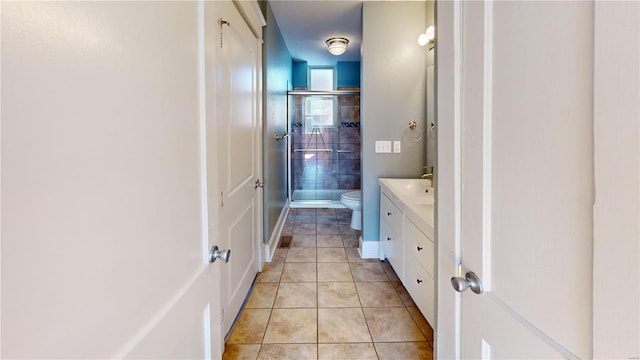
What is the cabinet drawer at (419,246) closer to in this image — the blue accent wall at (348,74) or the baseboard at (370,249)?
the baseboard at (370,249)

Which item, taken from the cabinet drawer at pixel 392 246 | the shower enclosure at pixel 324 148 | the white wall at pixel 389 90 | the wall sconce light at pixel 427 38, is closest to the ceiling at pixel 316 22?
the white wall at pixel 389 90

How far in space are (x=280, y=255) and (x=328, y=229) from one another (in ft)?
3.59

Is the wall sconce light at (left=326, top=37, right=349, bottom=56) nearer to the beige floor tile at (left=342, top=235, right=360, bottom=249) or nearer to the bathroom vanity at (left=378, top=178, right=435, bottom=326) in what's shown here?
the bathroom vanity at (left=378, top=178, right=435, bottom=326)

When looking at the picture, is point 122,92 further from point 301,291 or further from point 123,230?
point 301,291

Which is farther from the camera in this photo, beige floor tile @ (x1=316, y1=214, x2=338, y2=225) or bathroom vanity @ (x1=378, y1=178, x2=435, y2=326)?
beige floor tile @ (x1=316, y1=214, x2=338, y2=225)

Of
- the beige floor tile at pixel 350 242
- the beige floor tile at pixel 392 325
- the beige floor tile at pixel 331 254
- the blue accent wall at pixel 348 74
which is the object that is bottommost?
the beige floor tile at pixel 392 325

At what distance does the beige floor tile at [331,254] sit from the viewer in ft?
10.8

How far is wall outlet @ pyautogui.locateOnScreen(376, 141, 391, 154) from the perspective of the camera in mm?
3264

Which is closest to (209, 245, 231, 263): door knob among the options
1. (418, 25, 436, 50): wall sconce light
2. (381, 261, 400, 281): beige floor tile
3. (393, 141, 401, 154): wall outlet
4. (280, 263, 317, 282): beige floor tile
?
(280, 263, 317, 282): beige floor tile

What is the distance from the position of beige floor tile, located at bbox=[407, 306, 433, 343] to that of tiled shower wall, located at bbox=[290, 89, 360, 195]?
380 cm

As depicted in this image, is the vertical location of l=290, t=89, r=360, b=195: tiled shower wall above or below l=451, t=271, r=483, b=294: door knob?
above

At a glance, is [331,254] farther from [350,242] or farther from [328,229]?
[328,229]

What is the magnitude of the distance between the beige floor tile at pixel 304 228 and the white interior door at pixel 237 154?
4.77 ft

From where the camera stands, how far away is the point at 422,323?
2148 millimetres
